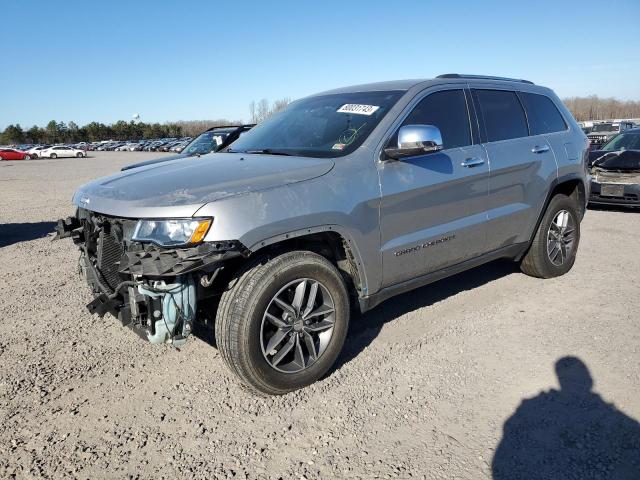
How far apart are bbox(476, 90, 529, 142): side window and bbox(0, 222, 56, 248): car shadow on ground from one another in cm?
695

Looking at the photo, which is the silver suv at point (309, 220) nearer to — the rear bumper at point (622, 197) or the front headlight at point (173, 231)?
the front headlight at point (173, 231)

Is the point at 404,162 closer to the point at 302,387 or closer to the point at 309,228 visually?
the point at 309,228

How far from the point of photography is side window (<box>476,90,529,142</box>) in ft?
14.2

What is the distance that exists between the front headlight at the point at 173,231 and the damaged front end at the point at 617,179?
8877mm

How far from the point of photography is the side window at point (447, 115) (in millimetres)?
3820

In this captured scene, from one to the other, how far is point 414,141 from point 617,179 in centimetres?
775

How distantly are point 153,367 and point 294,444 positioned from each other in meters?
1.37

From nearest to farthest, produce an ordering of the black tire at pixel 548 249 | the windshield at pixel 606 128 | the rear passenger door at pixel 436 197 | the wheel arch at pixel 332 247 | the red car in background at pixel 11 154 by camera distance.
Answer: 1. the wheel arch at pixel 332 247
2. the rear passenger door at pixel 436 197
3. the black tire at pixel 548 249
4. the windshield at pixel 606 128
5. the red car in background at pixel 11 154

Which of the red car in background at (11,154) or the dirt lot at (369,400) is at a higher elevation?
the red car in background at (11,154)

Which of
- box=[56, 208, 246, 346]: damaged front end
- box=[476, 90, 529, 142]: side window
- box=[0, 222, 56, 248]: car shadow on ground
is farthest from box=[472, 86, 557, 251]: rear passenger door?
box=[0, 222, 56, 248]: car shadow on ground

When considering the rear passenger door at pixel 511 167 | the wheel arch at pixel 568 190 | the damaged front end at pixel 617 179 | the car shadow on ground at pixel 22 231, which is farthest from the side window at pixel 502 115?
the car shadow on ground at pixel 22 231

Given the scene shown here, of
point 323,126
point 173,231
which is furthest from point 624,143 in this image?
point 173,231

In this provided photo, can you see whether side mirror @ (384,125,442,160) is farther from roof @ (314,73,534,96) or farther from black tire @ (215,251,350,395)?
black tire @ (215,251,350,395)

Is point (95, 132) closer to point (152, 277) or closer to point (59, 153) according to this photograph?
point (59, 153)
